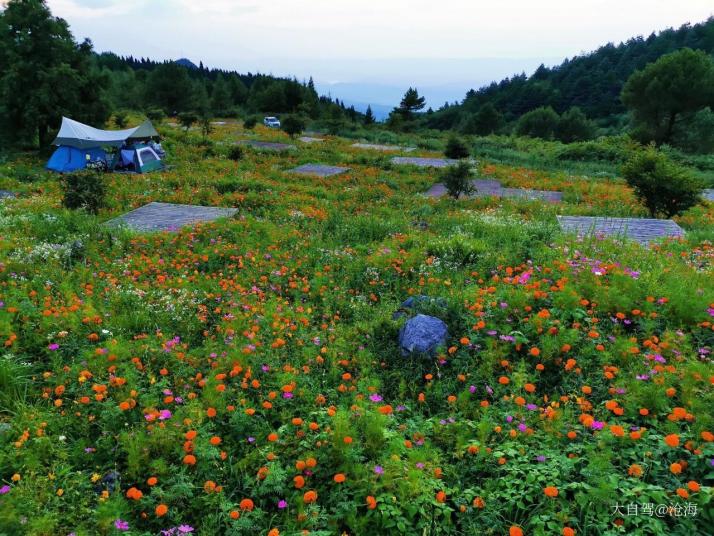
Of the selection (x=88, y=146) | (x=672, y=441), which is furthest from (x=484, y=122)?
(x=672, y=441)

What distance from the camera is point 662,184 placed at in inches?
444

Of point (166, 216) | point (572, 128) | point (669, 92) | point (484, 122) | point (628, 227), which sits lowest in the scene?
point (166, 216)

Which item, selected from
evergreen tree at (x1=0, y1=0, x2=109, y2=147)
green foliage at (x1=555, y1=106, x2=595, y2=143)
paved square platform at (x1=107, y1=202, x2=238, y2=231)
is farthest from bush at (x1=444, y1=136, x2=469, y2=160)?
green foliage at (x1=555, y1=106, x2=595, y2=143)

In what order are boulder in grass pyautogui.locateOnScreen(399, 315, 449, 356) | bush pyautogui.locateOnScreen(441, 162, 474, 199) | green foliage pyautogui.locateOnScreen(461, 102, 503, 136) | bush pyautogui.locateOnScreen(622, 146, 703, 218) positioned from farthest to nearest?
green foliage pyautogui.locateOnScreen(461, 102, 503, 136) < bush pyautogui.locateOnScreen(441, 162, 474, 199) < bush pyautogui.locateOnScreen(622, 146, 703, 218) < boulder in grass pyautogui.locateOnScreen(399, 315, 449, 356)

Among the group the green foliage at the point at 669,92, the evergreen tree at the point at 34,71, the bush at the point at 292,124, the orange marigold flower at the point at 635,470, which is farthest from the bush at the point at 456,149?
the orange marigold flower at the point at 635,470

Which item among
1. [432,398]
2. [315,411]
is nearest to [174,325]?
[315,411]

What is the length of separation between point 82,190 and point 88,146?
9.62 meters

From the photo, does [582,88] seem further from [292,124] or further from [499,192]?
[499,192]

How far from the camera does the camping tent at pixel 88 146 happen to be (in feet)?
60.8

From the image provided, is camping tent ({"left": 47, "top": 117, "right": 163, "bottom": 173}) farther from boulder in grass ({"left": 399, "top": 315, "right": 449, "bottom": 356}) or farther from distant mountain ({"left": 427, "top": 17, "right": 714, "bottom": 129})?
distant mountain ({"left": 427, "top": 17, "right": 714, "bottom": 129})

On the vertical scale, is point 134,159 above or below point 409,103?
below

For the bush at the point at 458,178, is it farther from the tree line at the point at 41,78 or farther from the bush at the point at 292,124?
the bush at the point at 292,124

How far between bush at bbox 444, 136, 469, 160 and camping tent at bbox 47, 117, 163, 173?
18446 millimetres

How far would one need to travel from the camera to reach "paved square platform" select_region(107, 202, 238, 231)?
10.4 m
